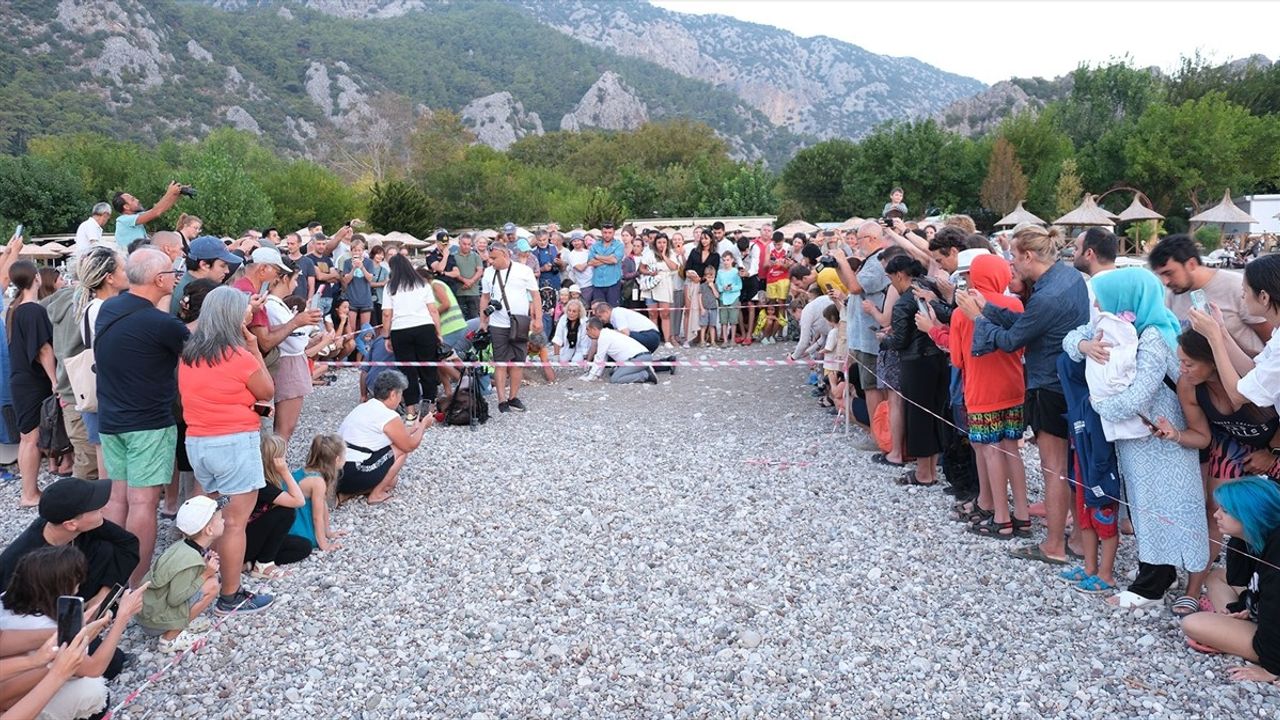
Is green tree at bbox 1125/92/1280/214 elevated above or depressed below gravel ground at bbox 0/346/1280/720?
above

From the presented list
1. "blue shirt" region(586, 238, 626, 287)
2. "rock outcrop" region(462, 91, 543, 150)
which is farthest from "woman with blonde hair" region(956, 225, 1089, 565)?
"rock outcrop" region(462, 91, 543, 150)

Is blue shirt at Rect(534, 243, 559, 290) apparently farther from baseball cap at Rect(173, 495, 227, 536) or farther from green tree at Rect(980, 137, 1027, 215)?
green tree at Rect(980, 137, 1027, 215)

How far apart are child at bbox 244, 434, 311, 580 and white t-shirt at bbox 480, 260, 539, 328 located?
4.46 m

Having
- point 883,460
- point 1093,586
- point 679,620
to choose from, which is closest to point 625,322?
point 883,460

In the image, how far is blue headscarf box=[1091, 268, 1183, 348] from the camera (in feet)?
14.5

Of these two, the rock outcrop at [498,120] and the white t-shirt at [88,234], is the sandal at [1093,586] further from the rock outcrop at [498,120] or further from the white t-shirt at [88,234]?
the rock outcrop at [498,120]

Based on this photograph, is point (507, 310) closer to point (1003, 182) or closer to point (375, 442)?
point (375, 442)

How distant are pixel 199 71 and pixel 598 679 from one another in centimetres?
9777

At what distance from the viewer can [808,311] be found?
Result: 10.3 meters

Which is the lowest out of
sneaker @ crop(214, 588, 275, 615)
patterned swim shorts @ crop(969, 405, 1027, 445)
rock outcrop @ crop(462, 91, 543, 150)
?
sneaker @ crop(214, 588, 275, 615)

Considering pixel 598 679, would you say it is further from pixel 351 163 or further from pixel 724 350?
pixel 351 163

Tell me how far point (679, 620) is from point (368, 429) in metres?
3.22

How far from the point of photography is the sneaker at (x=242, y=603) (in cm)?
472

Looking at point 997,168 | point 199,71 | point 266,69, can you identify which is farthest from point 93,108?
point 997,168
